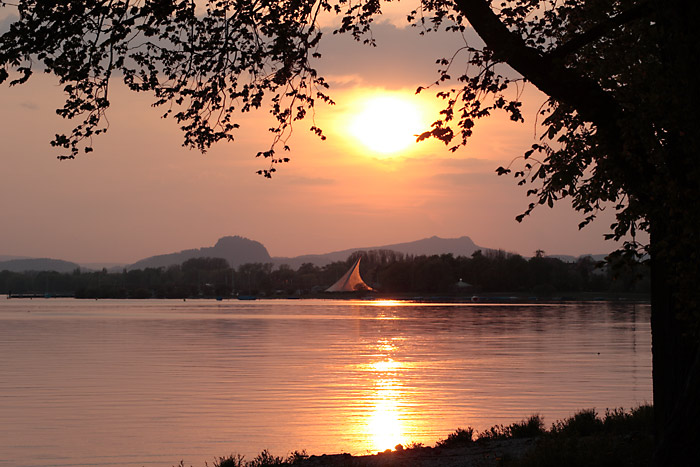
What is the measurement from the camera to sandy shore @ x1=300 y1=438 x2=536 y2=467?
15.0 metres

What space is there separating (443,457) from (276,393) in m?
17.7

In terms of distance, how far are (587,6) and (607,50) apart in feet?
2.74

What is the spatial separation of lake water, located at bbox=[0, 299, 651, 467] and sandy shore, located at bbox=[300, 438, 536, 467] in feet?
13.5

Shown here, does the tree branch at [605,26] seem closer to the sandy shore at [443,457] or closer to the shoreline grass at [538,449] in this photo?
the shoreline grass at [538,449]

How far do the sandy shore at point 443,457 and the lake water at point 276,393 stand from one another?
4.11 meters

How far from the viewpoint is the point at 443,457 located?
52.0 feet

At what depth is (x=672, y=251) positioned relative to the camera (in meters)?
10.2

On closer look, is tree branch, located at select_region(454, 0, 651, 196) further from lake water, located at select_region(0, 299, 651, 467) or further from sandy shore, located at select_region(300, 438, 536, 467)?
lake water, located at select_region(0, 299, 651, 467)

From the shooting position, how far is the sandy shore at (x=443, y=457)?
15.0 metres

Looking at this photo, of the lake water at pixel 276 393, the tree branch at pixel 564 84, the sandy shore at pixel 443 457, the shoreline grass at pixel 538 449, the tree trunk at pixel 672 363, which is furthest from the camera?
the lake water at pixel 276 393

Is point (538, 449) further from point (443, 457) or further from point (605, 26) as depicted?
point (605, 26)

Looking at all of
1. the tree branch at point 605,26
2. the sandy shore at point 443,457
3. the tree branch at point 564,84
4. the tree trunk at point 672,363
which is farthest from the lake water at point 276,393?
the tree branch at point 605,26

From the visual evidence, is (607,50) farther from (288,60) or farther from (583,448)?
(583,448)

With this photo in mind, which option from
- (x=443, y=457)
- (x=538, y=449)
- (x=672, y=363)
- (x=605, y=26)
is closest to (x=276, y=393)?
(x=443, y=457)
